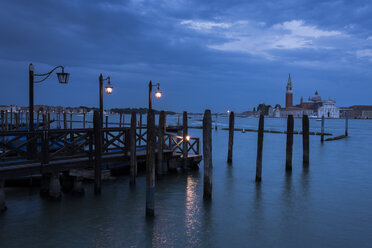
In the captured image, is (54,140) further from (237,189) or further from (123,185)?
(237,189)

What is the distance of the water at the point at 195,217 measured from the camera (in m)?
7.95

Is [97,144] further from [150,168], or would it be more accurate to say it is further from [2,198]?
[2,198]

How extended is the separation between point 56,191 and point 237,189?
716cm

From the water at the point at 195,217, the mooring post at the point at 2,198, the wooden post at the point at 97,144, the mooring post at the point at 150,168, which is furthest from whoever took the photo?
the wooden post at the point at 97,144

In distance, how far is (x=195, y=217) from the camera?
954 centimetres

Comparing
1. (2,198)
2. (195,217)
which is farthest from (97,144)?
(195,217)

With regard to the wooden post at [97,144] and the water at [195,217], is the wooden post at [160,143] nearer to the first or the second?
the water at [195,217]

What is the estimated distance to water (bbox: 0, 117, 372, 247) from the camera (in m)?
7.95

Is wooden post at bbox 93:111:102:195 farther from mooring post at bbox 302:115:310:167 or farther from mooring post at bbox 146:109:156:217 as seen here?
mooring post at bbox 302:115:310:167

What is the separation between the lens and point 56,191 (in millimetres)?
9938

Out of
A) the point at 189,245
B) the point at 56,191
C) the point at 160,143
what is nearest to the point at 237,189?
the point at 160,143

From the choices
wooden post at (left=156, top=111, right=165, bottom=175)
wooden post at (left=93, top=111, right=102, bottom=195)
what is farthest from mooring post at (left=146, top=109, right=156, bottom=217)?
wooden post at (left=156, top=111, right=165, bottom=175)

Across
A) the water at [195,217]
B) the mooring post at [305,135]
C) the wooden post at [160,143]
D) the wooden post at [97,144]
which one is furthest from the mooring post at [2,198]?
the mooring post at [305,135]

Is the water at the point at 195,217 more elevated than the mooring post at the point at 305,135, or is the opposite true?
the mooring post at the point at 305,135
